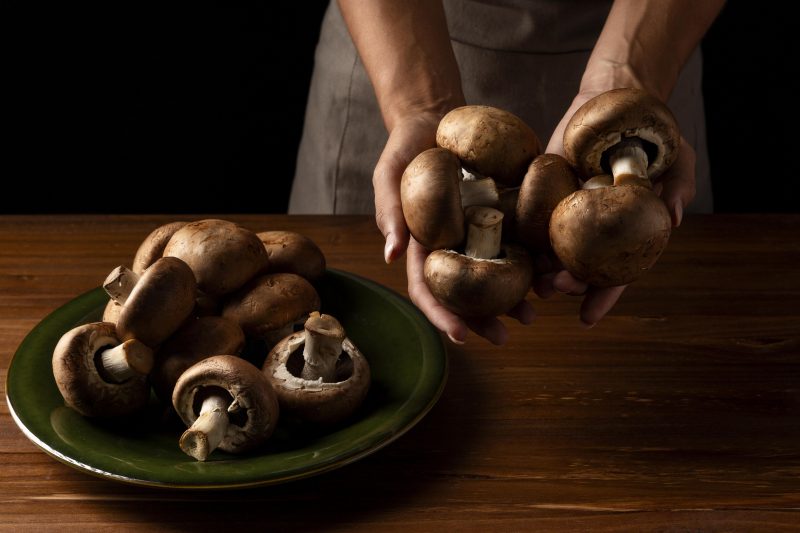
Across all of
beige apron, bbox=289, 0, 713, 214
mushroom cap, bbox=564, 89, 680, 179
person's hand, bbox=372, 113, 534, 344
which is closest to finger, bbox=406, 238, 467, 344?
person's hand, bbox=372, 113, 534, 344

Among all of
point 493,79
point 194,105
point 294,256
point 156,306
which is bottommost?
point 194,105

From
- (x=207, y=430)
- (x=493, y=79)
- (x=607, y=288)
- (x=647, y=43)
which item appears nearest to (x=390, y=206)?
(x=607, y=288)

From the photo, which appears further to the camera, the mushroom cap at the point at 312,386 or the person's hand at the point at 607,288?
the person's hand at the point at 607,288

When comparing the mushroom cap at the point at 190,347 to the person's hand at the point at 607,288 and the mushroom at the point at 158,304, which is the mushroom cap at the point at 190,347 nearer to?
the mushroom at the point at 158,304

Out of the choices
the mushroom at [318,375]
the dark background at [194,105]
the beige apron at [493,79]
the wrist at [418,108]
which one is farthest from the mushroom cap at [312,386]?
the dark background at [194,105]

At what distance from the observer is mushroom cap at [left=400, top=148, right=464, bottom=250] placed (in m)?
1.06

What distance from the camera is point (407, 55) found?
59.7 inches

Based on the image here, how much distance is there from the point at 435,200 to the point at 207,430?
1.19 feet

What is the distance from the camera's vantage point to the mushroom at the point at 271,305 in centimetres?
110

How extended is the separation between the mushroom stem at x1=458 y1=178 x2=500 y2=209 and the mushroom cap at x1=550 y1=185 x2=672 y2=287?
Result: 0.33ft

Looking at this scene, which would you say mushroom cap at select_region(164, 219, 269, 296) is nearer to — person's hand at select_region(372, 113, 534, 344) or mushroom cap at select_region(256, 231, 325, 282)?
mushroom cap at select_region(256, 231, 325, 282)

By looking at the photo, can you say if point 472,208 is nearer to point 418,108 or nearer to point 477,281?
point 477,281

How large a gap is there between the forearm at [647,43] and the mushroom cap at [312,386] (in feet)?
2.09

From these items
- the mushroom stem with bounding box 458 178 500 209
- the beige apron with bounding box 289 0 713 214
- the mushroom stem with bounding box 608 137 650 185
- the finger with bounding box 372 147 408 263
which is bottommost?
the beige apron with bounding box 289 0 713 214
